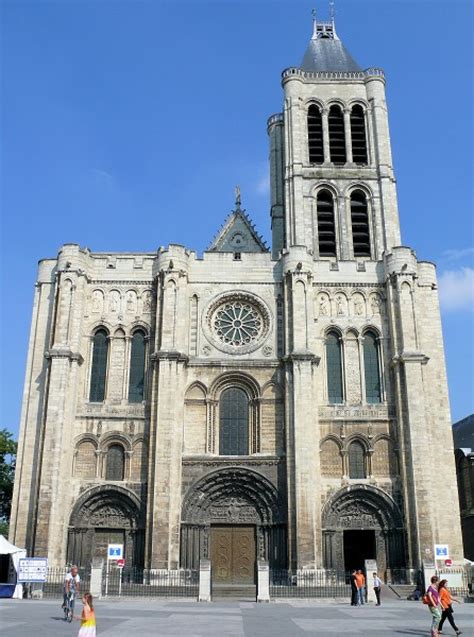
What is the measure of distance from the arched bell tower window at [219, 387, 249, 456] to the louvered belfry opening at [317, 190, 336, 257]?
9.57m

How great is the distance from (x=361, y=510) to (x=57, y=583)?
12.4 meters

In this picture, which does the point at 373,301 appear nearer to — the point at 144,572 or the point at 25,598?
the point at 144,572

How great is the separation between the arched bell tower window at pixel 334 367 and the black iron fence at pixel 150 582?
375 inches

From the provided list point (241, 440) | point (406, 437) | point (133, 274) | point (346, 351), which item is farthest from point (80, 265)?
point (406, 437)

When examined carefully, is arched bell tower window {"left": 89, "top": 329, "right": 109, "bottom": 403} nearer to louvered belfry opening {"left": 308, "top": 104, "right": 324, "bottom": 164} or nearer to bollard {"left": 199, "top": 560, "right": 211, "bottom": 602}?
bollard {"left": 199, "top": 560, "right": 211, "bottom": 602}

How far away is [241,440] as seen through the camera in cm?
2953

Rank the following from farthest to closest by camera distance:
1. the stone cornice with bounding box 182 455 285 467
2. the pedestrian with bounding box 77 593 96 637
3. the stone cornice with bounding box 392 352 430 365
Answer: the stone cornice with bounding box 392 352 430 365
the stone cornice with bounding box 182 455 285 467
the pedestrian with bounding box 77 593 96 637

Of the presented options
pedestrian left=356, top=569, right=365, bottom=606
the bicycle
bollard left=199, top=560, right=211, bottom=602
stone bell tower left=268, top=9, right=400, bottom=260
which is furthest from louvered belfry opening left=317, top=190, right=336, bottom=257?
the bicycle

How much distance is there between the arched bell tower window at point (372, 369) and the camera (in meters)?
30.5

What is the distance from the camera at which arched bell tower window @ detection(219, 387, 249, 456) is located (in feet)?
96.3

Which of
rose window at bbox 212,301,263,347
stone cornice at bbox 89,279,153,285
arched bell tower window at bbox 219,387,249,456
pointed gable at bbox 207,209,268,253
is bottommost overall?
arched bell tower window at bbox 219,387,249,456

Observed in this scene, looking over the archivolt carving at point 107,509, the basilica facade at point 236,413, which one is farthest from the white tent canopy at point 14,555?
the archivolt carving at point 107,509

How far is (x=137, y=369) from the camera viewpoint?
100 ft

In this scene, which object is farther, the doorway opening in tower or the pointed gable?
the pointed gable
